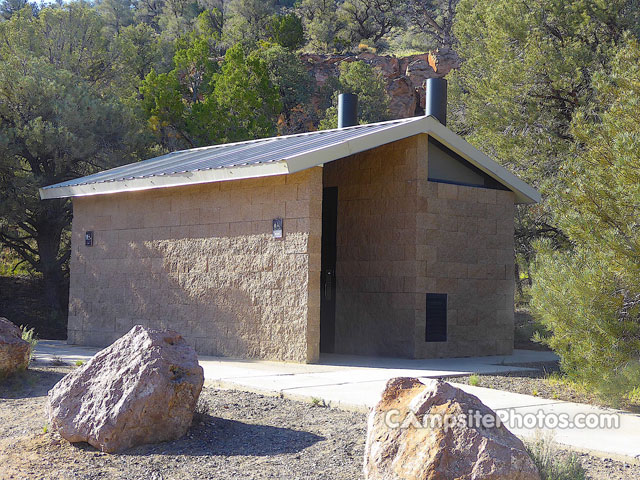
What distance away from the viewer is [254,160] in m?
11.5

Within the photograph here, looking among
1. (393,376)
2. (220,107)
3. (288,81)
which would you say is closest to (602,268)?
(393,376)

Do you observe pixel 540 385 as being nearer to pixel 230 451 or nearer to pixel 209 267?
pixel 230 451

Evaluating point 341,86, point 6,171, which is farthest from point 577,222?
point 341,86

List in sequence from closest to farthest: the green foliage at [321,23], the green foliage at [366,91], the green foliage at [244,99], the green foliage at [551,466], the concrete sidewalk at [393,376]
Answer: the green foliage at [551,466]
the concrete sidewalk at [393,376]
the green foliage at [244,99]
the green foliage at [366,91]
the green foliage at [321,23]

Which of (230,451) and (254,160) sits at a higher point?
(254,160)

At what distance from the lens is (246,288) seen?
464 inches

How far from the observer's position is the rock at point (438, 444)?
4.35 m

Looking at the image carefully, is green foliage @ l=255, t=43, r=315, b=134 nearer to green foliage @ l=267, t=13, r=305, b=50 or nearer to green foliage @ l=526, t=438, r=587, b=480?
green foliage @ l=267, t=13, r=305, b=50

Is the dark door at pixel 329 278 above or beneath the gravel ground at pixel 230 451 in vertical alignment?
above

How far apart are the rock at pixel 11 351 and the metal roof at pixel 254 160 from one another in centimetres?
367

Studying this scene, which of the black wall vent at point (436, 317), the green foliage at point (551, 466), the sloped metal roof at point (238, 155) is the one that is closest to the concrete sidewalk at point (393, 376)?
the green foliage at point (551, 466)

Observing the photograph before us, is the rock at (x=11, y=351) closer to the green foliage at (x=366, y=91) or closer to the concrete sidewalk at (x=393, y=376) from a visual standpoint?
the concrete sidewalk at (x=393, y=376)

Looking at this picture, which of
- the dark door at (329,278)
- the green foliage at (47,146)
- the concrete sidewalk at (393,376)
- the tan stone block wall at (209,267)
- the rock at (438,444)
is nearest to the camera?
the rock at (438,444)

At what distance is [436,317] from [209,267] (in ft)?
12.6
